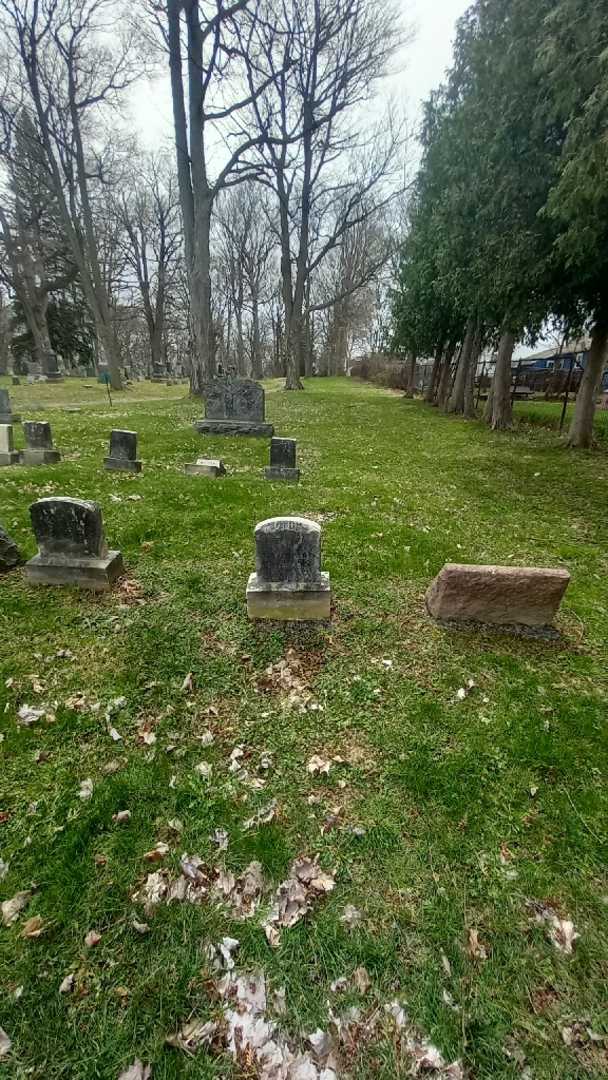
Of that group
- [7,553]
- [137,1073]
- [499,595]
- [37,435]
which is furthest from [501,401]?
[137,1073]

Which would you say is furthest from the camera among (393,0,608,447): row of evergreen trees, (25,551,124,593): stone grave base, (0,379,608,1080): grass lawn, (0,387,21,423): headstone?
(0,387,21,423): headstone

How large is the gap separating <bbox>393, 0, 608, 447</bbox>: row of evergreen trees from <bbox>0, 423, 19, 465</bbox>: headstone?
1050 cm

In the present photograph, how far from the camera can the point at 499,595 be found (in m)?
4.02

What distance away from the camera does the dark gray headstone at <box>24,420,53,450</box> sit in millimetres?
8617

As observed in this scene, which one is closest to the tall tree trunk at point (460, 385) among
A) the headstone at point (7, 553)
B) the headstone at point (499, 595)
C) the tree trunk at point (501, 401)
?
the tree trunk at point (501, 401)

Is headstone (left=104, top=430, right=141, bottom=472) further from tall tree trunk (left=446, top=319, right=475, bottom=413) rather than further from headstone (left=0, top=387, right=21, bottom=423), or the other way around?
tall tree trunk (left=446, top=319, right=475, bottom=413)

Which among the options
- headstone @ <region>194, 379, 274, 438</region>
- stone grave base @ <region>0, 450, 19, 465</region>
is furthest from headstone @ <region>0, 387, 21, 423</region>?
headstone @ <region>194, 379, 274, 438</region>

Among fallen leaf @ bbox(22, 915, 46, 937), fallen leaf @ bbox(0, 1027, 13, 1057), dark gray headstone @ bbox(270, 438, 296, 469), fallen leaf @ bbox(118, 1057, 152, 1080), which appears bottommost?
fallen leaf @ bbox(118, 1057, 152, 1080)

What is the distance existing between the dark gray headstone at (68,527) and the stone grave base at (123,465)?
13.4 feet

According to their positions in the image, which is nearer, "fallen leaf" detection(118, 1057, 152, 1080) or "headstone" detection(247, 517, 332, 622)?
"fallen leaf" detection(118, 1057, 152, 1080)

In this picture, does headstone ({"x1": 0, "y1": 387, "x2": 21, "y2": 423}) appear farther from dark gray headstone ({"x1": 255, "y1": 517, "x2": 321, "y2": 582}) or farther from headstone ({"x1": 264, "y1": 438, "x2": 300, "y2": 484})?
dark gray headstone ({"x1": 255, "y1": 517, "x2": 321, "y2": 582})

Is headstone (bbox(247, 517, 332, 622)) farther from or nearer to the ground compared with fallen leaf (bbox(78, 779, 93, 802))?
farther from the ground

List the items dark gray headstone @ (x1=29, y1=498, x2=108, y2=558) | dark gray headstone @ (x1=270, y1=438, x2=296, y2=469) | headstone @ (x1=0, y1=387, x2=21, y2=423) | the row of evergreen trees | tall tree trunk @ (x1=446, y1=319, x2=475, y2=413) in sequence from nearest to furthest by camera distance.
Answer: dark gray headstone @ (x1=29, y1=498, x2=108, y2=558) → the row of evergreen trees → dark gray headstone @ (x1=270, y1=438, x2=296, y2=469) → headstone @ (x1=0, y1=387, x2=21, y2=423) → tall tree trunk @ (x1=446, y1=319, x2=475, y2=413)

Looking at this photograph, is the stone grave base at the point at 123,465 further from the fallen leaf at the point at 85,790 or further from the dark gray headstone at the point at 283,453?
the fallen leaf at the point at 85,790
